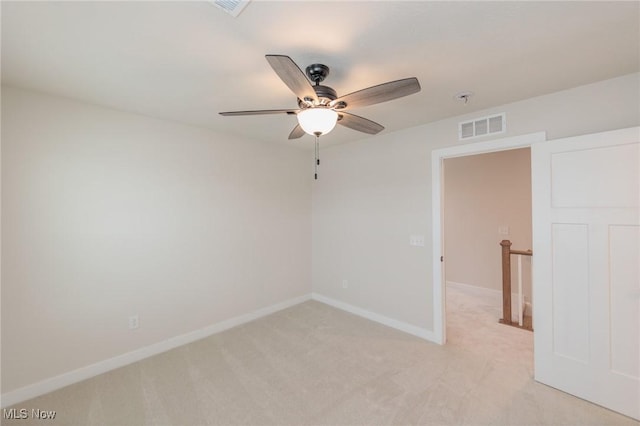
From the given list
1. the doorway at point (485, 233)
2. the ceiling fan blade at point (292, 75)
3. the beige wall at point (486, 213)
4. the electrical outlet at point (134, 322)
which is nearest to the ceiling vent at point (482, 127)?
the doorway at point (485, 233)

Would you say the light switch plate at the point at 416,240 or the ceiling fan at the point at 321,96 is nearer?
the ceiling fan at the point at 321,96

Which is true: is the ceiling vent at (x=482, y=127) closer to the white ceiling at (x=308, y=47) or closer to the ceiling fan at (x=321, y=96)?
the white ceiling at (x=308, y=47)

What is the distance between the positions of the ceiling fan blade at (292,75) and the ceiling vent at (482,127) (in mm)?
1913

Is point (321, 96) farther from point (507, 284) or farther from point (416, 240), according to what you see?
point (507, 284)

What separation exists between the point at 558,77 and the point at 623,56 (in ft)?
1.06

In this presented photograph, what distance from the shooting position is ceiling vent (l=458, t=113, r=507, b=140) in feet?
8.35

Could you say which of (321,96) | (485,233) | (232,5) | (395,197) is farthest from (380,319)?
(232,5)

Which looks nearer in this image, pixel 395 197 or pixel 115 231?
pixel 115 231

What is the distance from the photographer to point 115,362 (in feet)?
8.44

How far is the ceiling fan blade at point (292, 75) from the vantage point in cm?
126

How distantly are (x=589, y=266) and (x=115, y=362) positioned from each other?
13.8 ft

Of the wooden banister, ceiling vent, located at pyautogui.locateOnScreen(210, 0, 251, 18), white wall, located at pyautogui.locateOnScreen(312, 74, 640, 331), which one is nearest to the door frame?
white wall, located at pyautogui.locateOnScreen(312, 74, 640, 331)

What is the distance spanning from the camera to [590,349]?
2.06 metres
